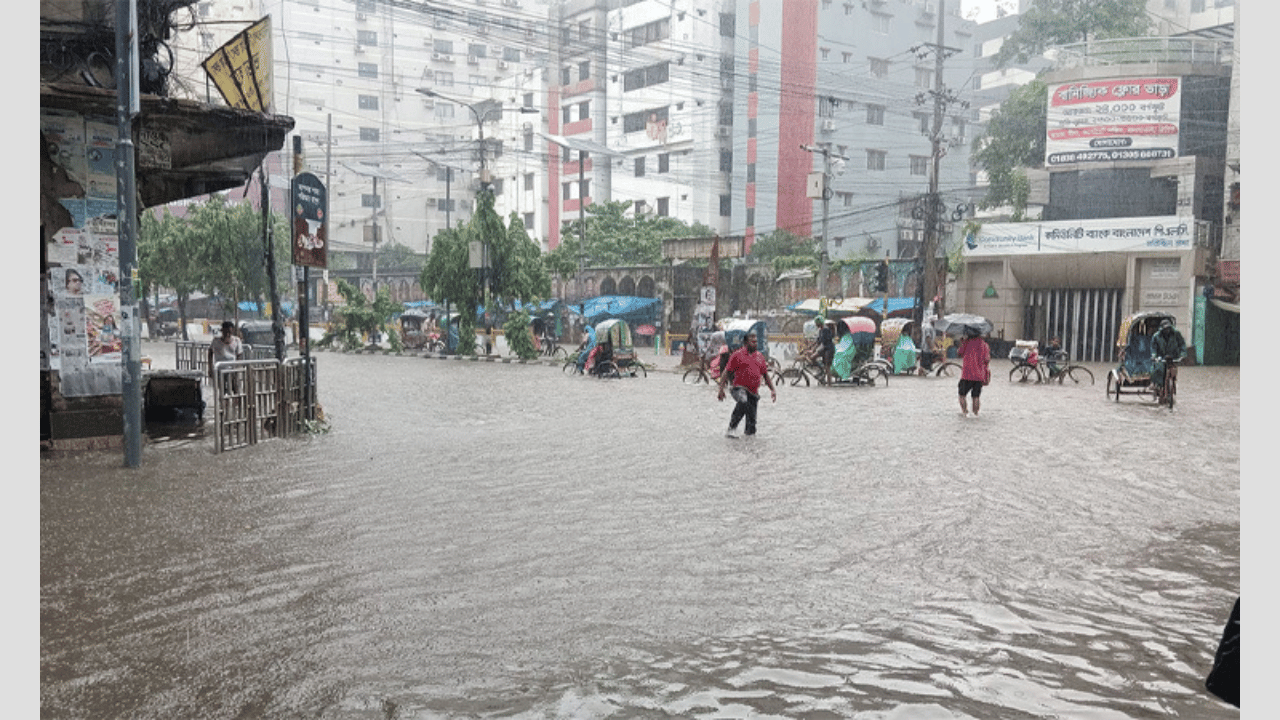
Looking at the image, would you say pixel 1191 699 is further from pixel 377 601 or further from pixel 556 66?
pixel 556 66

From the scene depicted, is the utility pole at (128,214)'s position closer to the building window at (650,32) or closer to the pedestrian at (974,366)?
the pedestrian at (974,366)

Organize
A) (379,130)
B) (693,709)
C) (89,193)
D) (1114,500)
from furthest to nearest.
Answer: (379,130) < (89,193) < (1114,500) < (693,709)

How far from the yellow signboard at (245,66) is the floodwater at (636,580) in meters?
5.50

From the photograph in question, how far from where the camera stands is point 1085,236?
115 ft

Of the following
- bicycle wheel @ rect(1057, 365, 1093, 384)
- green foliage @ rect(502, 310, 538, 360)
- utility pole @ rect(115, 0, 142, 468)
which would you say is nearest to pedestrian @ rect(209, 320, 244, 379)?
utility pole @ rect(115, 0, 142, 468)

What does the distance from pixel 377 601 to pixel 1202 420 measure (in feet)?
49.0

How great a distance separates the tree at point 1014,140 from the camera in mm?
44438

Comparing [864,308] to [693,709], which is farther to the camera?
[864,308]

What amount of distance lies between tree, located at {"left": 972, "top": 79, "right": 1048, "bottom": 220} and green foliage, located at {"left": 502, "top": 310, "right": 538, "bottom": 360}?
23268 millimetres

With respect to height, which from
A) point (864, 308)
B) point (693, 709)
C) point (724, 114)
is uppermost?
point (724, 114)

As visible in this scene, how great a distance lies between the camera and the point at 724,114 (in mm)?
56406

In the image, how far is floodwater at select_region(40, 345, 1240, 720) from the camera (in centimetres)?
439

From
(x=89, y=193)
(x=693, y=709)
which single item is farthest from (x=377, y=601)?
(x=89, y=193)

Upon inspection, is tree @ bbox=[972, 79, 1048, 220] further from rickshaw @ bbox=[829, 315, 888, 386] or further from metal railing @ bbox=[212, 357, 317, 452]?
metal railing @ bbox=[212, 357, 317, 452]
